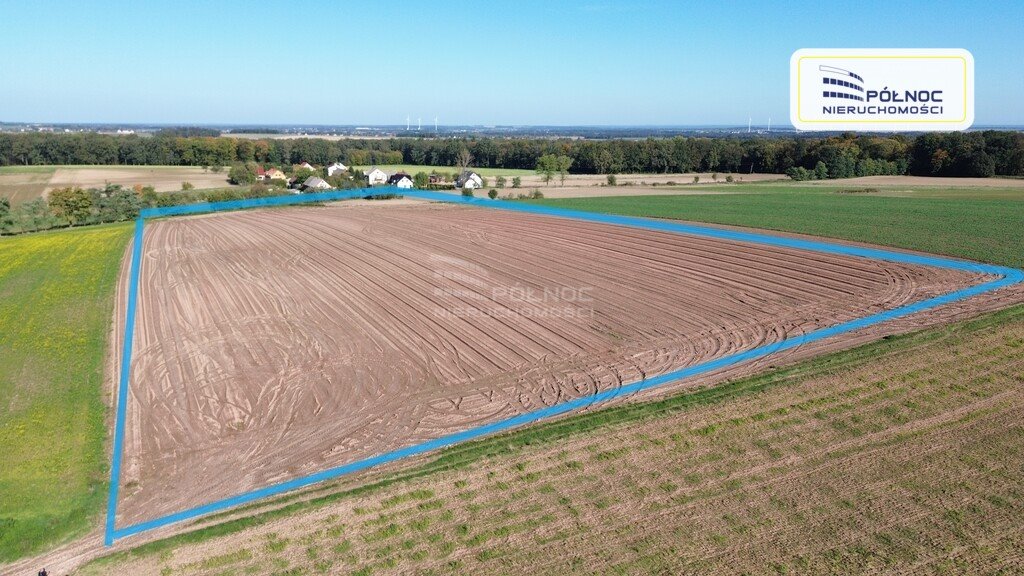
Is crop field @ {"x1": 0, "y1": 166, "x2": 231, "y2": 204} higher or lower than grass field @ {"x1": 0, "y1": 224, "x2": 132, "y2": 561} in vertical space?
higher

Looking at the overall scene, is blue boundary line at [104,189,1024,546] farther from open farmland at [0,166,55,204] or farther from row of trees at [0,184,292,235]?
open farmland at [0,166,55,204]

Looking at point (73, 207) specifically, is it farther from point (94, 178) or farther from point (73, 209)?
point (94, 178)

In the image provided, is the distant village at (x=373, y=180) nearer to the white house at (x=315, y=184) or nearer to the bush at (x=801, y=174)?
the white house at (x=315, y=184)

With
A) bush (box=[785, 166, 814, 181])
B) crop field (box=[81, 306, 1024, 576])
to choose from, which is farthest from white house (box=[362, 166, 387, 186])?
crop field (box=[81, 306, 1024, 576])

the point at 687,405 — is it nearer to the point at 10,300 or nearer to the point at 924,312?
the point at 924,312

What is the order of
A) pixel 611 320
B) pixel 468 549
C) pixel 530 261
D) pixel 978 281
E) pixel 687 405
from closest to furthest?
pixel 468 549 → pixel 687 405 → pixel 611 320 → pixel 978 281 → pixel 530 261

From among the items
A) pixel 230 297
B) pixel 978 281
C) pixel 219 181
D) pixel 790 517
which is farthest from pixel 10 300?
pixel 219 181

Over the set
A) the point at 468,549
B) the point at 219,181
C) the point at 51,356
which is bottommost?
the point at 468,549

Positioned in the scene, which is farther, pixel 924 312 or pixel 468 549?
pixel 924 312
